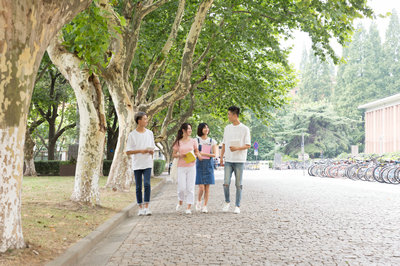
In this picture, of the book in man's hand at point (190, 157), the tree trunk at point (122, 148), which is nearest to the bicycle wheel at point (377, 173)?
the tree trunk at point (122, 148)

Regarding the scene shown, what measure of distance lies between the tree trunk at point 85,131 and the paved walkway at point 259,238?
1.29m

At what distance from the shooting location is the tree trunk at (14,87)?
446cm

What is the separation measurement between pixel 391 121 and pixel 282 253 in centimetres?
4138

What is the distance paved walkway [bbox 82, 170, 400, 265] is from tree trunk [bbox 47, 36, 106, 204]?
1.29 meters

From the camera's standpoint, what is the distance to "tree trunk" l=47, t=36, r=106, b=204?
906 cm

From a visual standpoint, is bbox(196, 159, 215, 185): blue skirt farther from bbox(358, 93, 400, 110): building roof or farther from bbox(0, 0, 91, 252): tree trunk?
bbox(358, 93, 400, 110): building roof

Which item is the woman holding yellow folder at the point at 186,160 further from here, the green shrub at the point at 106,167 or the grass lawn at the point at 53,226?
the green shrub at the point at 106,167

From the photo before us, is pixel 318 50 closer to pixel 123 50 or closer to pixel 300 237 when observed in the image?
pixel 123 50

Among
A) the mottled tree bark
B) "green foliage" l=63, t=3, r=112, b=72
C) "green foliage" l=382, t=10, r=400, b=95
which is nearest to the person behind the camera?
"green foliage" l=63, t=3, r=112, b=72

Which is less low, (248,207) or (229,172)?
(229,172)

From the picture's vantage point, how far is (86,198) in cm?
896

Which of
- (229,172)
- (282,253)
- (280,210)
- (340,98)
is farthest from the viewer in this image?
(340,98)

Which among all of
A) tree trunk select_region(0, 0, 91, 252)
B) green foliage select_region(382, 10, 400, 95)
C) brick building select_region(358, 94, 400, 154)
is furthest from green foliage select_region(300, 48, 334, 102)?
tree trunk select_region(0, 0, 91, 252)

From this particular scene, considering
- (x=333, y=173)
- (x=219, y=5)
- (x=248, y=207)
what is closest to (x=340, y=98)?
(x=333, y=173)
